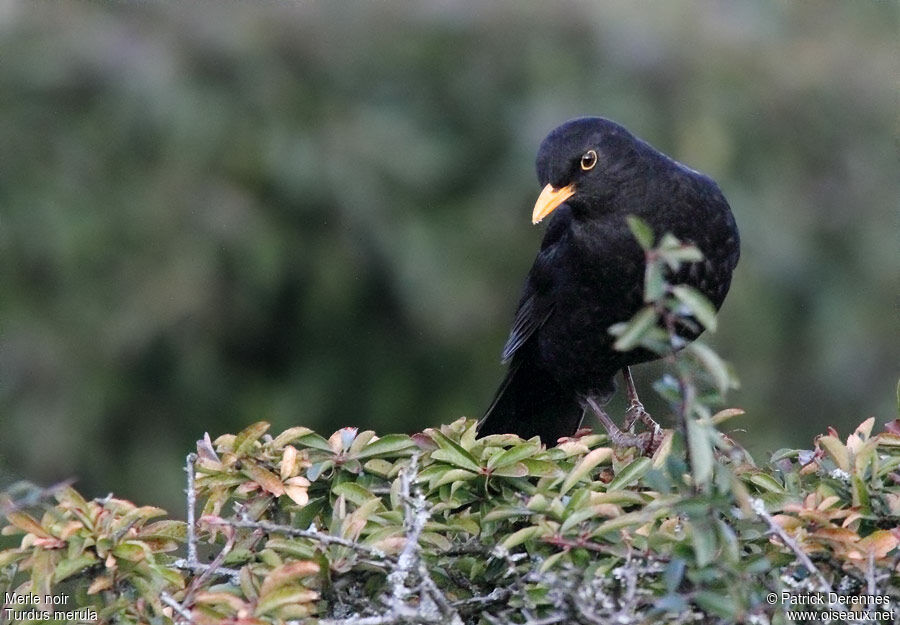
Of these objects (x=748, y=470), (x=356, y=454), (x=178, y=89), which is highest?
(x=178, y=89)

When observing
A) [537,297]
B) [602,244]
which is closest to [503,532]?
[602,244]

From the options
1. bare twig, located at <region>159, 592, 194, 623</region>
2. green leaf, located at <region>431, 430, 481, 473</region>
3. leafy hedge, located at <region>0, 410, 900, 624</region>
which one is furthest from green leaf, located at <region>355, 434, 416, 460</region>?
bare twig, located at <region>159, 592, 194, 623</region>

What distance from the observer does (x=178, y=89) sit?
24.6ft

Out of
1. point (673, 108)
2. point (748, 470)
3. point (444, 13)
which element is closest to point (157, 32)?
point (444, 13)

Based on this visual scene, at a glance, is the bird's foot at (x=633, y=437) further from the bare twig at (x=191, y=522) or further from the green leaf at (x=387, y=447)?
the bare twig at (x=191, y=522)

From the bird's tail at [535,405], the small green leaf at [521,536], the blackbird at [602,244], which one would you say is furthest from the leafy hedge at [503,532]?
the bird's tail at [535,405]

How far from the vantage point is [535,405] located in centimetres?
493

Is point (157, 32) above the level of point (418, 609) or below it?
above

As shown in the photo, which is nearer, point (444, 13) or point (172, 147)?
point (172, 147)

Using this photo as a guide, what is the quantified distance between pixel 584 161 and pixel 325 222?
3445 mm

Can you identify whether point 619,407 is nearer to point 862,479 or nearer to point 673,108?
point 673,108

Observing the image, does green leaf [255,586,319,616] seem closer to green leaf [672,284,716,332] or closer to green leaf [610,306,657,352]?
green leaf [610,306,657,352]

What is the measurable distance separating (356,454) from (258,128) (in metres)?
5.00

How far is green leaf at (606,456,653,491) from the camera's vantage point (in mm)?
2639
